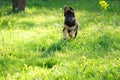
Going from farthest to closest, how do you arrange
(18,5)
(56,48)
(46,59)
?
1. (18,5)
2. (56,48)
3. (46,59)

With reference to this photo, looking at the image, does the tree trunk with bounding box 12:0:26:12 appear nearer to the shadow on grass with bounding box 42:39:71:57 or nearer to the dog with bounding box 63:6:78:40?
the dog with bounding box 63:6:78:40

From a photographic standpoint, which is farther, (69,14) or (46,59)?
(69,14)

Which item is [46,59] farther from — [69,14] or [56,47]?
[69,14]

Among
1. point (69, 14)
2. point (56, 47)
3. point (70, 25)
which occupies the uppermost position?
point (69, 14)

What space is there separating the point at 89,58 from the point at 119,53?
0.90 m

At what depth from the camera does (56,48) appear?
9.28m

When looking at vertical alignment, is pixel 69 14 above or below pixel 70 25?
above

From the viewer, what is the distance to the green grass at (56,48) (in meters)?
7.20

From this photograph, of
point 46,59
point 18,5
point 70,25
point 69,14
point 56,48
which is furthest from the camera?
point 18,5

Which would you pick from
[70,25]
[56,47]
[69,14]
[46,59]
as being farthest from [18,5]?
[46,59]

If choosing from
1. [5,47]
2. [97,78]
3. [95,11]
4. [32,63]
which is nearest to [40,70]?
[32,63]

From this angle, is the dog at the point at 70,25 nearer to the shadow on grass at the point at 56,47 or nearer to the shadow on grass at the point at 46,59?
the shadow on grass at the point at 56,47

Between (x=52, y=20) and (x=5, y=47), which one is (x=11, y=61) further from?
(x=52, y=20)

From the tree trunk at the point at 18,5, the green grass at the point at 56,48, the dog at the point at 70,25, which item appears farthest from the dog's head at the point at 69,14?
the tree trunk at the point at 18,5
